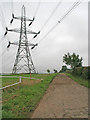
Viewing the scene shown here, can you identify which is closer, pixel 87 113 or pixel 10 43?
pixel 87 113

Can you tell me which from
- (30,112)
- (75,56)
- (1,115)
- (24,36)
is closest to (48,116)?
(30,112)

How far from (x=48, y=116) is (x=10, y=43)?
2473cm

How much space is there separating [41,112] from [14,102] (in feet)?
5.92

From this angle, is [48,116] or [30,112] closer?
[48,116]

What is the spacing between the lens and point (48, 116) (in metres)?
4.23

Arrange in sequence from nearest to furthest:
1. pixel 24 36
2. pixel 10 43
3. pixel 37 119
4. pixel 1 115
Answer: pixel 37 119 → pixel 1 115 → pixel 10 43 → pixel 24 36

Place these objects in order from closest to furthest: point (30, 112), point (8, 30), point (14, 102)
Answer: point (30, 112)
point (14, 102)
point (8, 30)

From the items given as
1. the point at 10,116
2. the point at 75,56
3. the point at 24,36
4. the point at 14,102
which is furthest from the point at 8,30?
the point at 75,56

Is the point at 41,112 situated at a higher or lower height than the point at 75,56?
lower

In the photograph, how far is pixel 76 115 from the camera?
4.27 m

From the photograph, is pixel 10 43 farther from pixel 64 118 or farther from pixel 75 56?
pixel 75 56

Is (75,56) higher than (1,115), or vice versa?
(75,56)

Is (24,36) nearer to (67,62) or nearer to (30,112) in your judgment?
(30,112)

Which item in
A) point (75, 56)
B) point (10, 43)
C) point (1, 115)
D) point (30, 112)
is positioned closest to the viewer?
point (1, 115)
